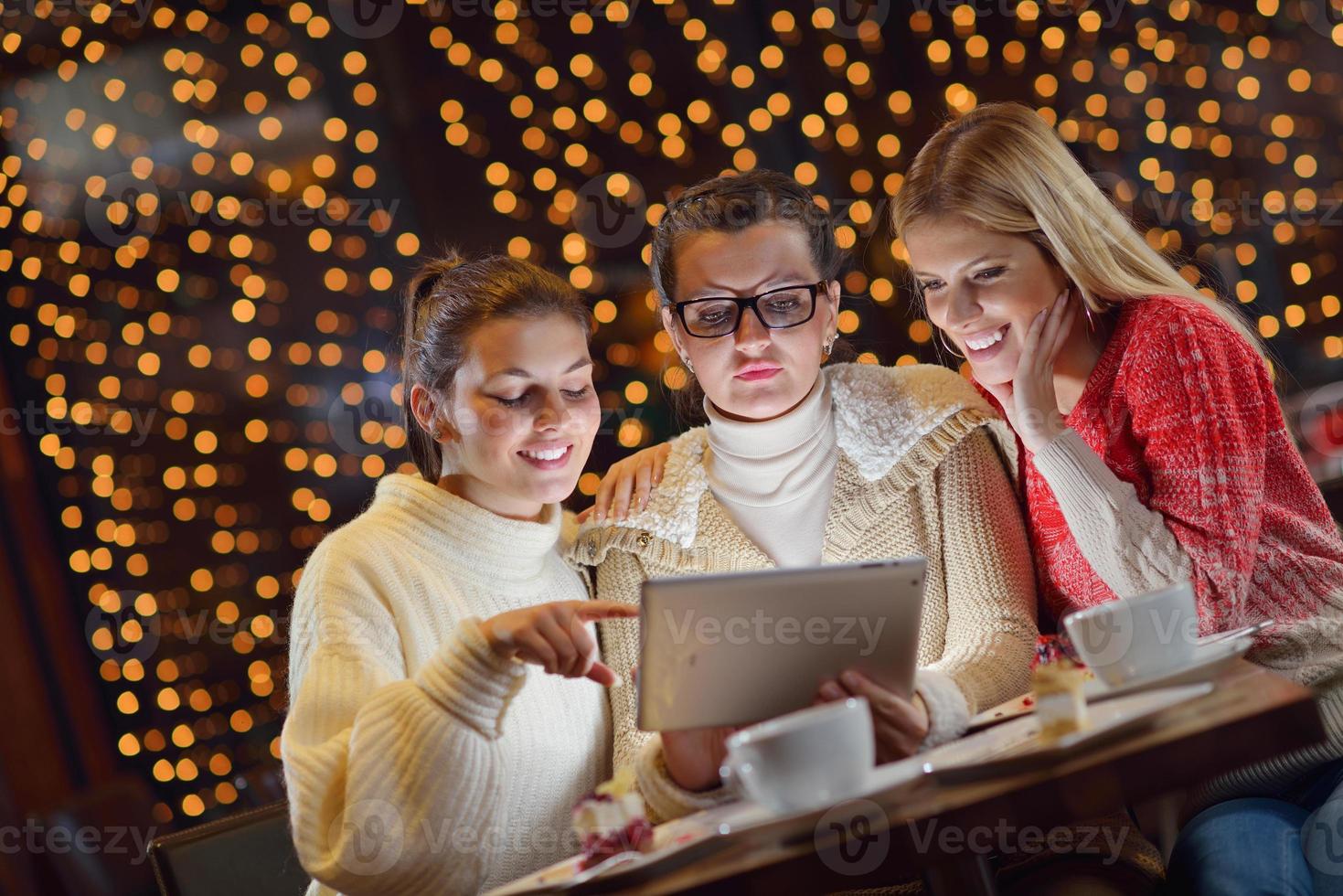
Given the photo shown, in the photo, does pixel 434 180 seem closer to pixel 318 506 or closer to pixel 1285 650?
pixel 318 506

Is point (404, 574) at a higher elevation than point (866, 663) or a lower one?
higher

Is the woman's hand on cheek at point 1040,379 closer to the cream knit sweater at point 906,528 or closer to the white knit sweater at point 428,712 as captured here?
the cream knit sweater at point 906,528

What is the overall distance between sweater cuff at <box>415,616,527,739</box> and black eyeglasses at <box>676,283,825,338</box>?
1.87 ft

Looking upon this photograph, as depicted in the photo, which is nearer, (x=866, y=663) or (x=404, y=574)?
(x=866, y=663)

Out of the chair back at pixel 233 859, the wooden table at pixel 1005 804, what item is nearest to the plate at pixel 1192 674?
the wooden table at pixel 1005 804

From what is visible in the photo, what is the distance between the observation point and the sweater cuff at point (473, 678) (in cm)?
119

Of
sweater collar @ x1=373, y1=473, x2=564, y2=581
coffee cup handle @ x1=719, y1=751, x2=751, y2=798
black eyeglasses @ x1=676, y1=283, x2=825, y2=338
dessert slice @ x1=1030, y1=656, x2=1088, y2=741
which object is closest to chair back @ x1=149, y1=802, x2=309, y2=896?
sweater collar @ x1=373, y1=473, x2=564, y2=581

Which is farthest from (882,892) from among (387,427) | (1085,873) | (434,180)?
(434,180)

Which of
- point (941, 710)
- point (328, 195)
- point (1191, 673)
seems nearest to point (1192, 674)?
point (1191, 673)

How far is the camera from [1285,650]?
1351 millimetres

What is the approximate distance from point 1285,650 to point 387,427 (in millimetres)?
2083

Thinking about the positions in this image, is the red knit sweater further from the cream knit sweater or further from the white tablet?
the white tablet

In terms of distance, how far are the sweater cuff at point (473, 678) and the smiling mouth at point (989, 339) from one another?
748mm

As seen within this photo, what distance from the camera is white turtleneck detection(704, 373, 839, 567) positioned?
63.7 inches
